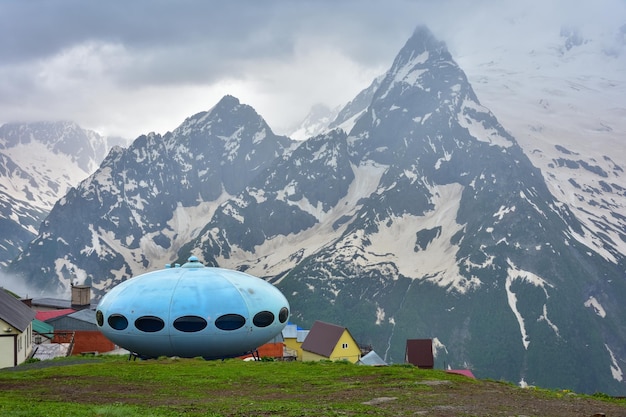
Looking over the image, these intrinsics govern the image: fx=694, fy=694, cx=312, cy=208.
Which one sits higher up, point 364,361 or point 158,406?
point 364,361

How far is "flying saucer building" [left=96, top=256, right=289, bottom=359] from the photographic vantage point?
2418 inches

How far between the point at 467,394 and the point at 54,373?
2795 centimetres

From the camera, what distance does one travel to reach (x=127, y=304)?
6306cm

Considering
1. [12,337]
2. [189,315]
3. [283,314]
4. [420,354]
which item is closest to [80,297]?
[420,354]

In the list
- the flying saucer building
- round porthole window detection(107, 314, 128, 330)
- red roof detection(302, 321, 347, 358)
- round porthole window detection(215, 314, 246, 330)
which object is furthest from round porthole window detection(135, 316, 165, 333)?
red roof detection(302, 321, 347, 358)

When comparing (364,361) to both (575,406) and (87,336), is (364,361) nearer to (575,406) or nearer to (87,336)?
(87,336)

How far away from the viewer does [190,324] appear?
61.4 m

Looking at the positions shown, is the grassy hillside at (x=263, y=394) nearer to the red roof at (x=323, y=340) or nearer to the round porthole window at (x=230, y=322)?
the round porthole window at (x=230, y=322)

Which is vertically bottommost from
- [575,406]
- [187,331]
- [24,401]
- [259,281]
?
[575,406]

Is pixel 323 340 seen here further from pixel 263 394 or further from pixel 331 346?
pixel 263 394

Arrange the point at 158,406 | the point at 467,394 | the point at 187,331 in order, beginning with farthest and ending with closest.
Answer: the point at 187,331 < the point at 467,394 < the point at 158,406

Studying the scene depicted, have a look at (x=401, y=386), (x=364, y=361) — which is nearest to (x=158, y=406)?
(x=401, y=386)

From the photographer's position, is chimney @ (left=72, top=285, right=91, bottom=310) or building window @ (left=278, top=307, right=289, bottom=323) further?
chimney @ (left=72, top=285, right=91, bottom=310)

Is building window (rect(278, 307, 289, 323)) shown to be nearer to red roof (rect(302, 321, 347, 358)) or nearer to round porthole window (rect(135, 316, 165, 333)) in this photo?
round porthole window (rect(135, 316, 165, 333))
